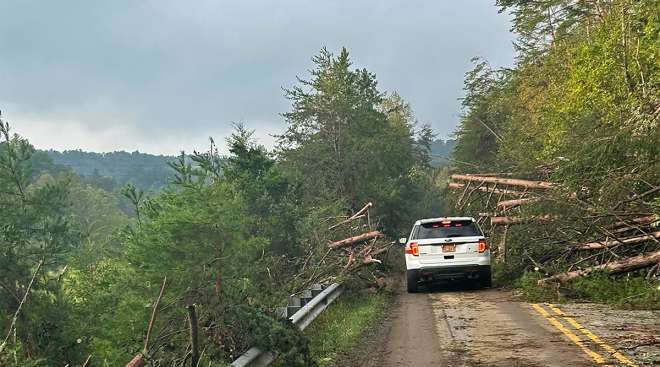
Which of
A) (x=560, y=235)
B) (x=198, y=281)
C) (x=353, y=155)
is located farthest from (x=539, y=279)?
(x=353, y=155)

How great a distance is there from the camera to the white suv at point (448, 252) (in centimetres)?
1734

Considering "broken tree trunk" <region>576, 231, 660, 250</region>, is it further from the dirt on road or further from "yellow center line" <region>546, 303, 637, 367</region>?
"yellow center line" <region>546, 303, 637, 367</region>

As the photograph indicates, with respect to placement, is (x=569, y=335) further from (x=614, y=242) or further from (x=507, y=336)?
(x=614, y=242)

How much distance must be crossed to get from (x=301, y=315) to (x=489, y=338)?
3098mm

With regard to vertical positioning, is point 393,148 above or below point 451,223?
above

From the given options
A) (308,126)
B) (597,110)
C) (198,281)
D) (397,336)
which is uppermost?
(308,126)

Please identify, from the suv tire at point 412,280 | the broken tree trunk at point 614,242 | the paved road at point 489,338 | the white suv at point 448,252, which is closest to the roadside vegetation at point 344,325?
the paved road at point 489,338

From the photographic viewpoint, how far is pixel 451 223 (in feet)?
58.4

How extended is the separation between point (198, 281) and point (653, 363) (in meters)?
6.43

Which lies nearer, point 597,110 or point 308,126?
point 597,110

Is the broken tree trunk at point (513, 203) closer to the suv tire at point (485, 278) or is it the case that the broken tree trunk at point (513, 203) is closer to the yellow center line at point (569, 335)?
the suv tire at point (485, 278)

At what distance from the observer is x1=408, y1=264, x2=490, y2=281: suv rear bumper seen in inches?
682

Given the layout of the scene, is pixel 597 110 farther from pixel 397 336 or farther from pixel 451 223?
pixel 397 336

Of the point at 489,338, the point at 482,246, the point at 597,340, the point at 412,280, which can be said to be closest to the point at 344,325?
the point at 489,338
